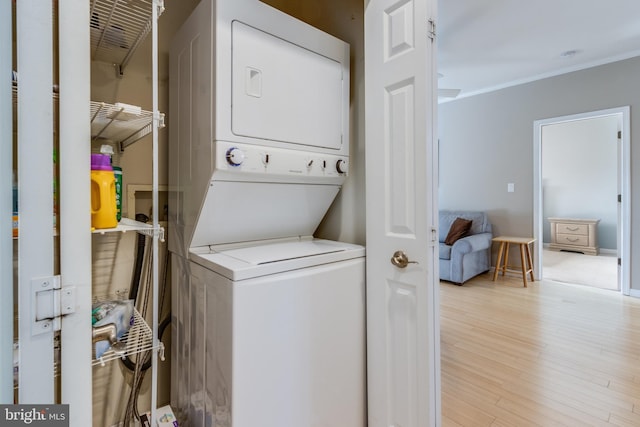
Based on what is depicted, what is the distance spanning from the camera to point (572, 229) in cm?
603

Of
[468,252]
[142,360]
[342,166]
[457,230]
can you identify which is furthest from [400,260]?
[457,230]

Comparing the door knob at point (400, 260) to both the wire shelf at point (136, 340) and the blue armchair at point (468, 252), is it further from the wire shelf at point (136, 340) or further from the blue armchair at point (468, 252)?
the blue armchair at point (468, 252)

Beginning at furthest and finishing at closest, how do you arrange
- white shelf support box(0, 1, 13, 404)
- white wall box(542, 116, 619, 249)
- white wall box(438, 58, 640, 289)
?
white wall box(542, 116, 619, 249) < white wall box(438, 58, 640, 289) < white shelf support box(0, 1, 13, 404)

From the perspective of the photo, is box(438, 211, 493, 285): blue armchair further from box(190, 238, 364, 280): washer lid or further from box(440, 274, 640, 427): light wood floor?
box(190, 238, 364, 280): washer lid

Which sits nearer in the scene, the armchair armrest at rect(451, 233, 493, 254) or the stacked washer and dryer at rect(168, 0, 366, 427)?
the stacked washer and dryer at rect(168, 0, 366, 427)

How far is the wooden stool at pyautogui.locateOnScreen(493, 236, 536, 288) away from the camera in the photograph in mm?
3996

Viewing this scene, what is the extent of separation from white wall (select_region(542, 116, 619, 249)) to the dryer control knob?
20.6 ft

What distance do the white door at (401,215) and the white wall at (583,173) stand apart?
5758mm

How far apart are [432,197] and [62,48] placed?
1.13m

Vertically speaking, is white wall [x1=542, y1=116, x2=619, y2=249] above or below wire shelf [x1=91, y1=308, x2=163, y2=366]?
above

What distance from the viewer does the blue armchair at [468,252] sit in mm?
3885

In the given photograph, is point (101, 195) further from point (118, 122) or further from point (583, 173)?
point (583, 173)

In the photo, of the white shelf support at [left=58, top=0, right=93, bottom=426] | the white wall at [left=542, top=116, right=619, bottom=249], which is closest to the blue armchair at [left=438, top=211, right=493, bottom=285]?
the white wall at [left=542, top=116, right=619, bottom=249]

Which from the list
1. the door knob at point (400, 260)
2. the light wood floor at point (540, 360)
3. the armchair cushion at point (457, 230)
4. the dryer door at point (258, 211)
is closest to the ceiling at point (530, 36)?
the armchair cushion at point (457, 230)
